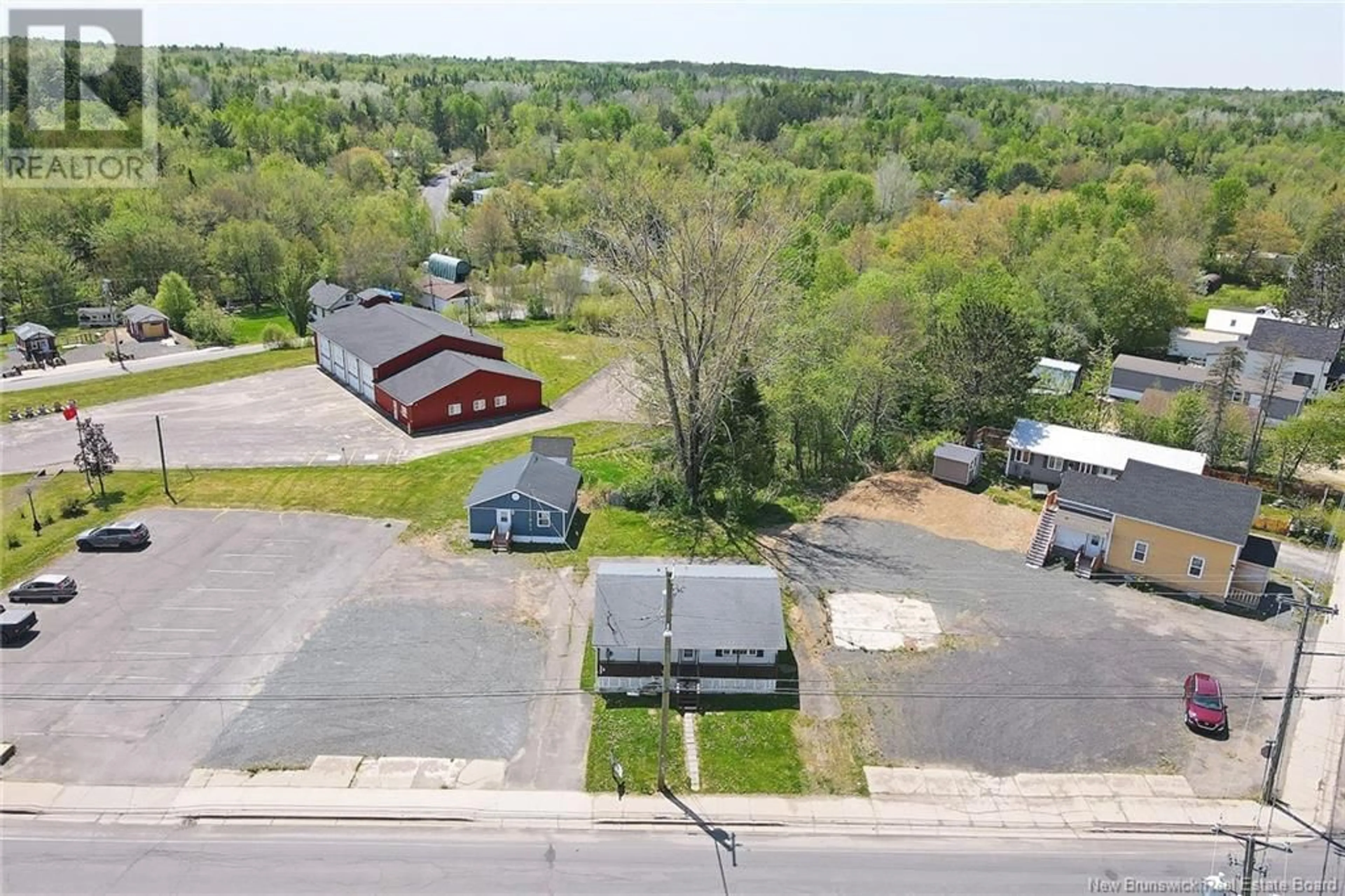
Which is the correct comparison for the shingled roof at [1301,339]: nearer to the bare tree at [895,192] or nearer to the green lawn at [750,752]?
the bare tree at [895,192]

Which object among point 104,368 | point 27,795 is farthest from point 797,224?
point 104,368

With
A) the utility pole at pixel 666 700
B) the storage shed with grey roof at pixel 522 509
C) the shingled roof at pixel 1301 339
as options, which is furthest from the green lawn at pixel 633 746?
the shingled roof at pixel 1301 339

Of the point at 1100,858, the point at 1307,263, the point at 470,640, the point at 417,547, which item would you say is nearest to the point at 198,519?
the point at 417,547

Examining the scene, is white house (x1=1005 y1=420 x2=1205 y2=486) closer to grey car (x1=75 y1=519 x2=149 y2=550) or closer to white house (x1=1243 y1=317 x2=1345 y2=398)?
white house (x1=1243 y1=317 x2=1345 y2=398)

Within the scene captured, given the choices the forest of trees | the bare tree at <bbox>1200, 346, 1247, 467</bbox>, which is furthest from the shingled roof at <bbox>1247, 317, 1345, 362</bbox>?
the bare tree at <bbox>1200, 346, 1247, 467</bbox>

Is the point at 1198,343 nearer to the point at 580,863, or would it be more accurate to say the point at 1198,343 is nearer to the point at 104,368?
the point at 580,863
